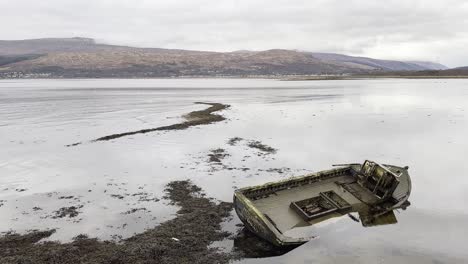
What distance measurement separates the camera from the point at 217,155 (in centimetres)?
3075

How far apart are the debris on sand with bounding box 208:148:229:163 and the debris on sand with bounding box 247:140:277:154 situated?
10.2 ft

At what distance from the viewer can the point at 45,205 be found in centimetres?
2002

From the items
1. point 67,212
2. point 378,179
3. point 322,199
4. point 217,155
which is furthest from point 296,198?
point 217,155

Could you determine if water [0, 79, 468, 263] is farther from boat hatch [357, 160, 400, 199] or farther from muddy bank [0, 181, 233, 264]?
boat hatch [357, 160, 400, 199]

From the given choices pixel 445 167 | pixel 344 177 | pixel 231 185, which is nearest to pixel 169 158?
pixel 231 185

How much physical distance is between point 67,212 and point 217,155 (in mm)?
13855

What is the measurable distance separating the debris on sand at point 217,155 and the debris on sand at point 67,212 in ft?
37.6

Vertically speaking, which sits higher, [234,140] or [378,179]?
[378,179]

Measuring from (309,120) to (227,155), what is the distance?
22.8m

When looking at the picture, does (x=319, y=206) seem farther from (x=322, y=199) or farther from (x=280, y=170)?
(x=280, y=170)

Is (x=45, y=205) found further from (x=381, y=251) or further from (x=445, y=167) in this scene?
(x=445, y=167)

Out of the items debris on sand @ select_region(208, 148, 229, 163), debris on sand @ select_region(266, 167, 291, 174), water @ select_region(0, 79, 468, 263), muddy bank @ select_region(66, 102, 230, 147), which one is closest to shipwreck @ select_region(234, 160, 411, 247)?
water @ select_region(0, 79, 468, 263)

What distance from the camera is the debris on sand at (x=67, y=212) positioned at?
18.4 metres

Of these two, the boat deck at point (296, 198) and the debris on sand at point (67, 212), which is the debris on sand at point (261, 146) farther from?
the debris on sand at point (67, 212)
